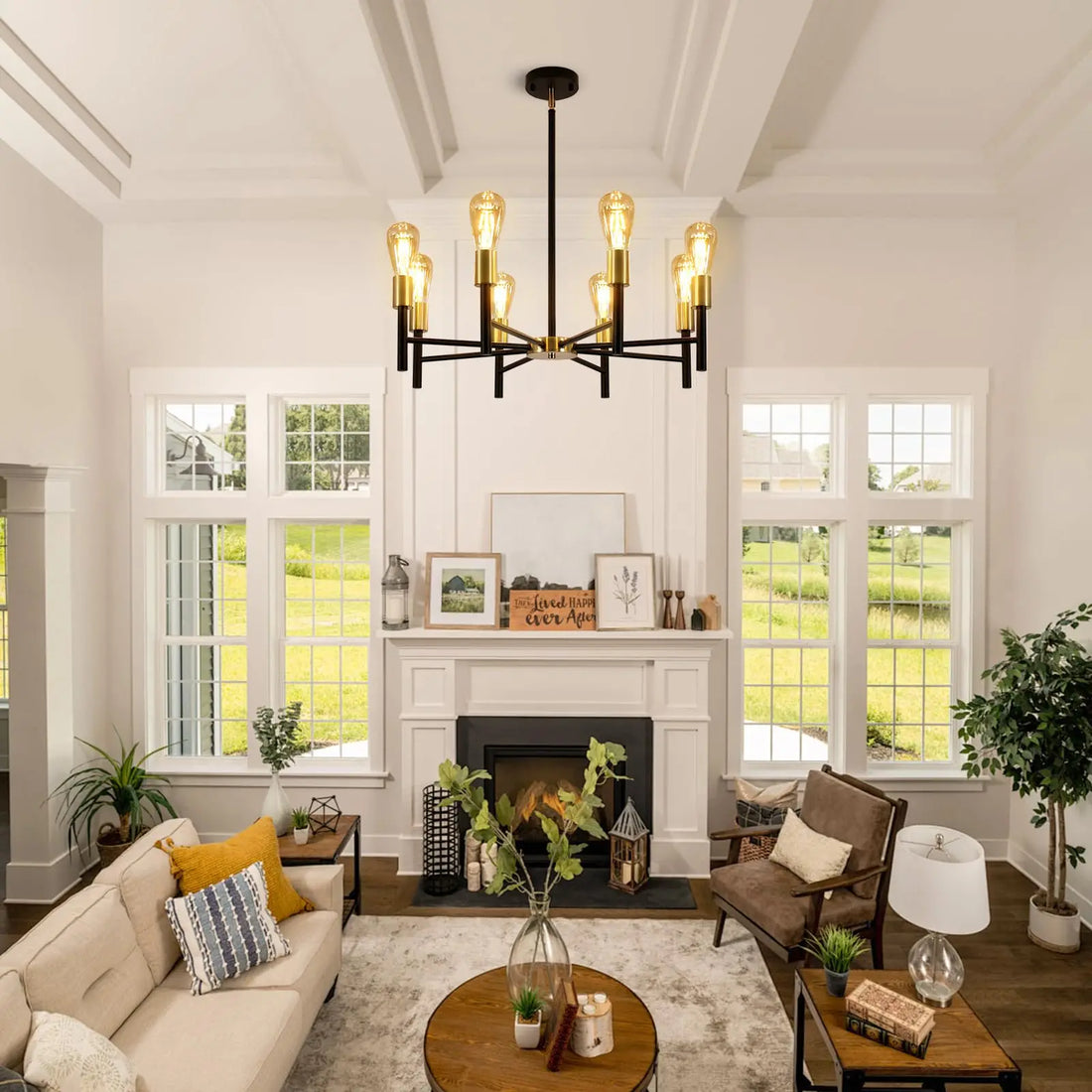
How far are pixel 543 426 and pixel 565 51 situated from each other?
195 cm

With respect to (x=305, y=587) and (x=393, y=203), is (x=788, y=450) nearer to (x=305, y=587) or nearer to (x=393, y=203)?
(x=393, y=203)

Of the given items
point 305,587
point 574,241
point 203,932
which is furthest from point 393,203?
point 203,932

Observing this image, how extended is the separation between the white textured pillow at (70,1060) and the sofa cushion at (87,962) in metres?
0.14

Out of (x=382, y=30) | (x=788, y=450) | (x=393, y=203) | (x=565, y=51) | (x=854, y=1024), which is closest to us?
(x=854, y=1024)

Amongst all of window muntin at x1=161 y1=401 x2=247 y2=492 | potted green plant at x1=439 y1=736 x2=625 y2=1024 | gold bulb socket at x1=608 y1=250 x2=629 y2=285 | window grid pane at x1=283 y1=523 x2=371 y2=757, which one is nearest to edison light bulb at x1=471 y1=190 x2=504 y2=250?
gold bulb socket at x1=608 y1=250 x2=629 y2=285

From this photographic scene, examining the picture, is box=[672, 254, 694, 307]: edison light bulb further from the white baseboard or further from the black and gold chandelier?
the white baseboard

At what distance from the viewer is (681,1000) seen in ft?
11.3

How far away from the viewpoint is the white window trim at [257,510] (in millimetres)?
4918

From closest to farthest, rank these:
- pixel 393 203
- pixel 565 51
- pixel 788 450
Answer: pixel 565 51, pixel 393 203, pixel 788 450

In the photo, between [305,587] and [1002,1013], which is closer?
[1002,1013]

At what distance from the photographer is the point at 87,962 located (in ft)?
8.09

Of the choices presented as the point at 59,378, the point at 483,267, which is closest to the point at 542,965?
the point at 483,267

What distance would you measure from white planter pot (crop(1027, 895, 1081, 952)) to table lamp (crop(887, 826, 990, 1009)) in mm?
1667

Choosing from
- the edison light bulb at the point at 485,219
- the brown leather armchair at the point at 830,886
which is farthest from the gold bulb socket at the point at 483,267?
the brown leather armchair at the point at 830,886
